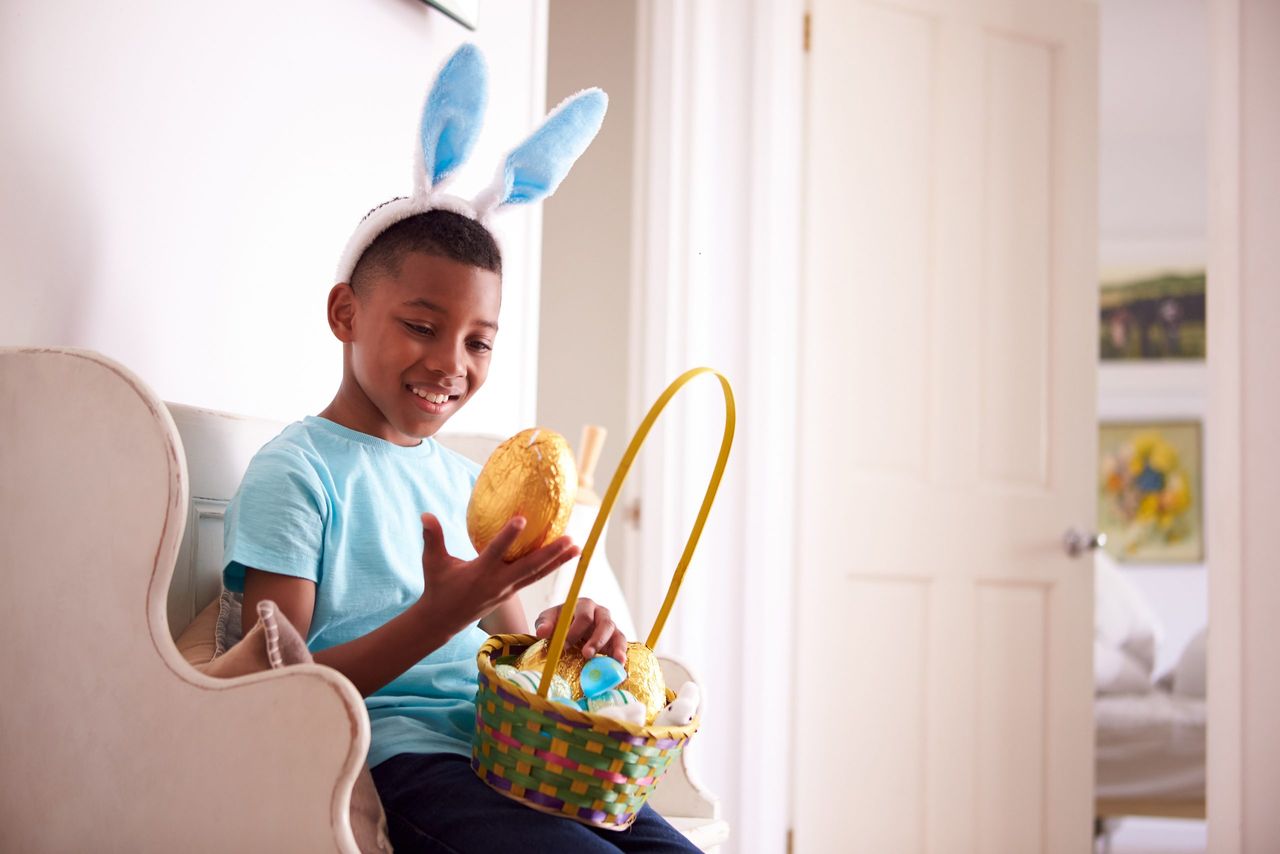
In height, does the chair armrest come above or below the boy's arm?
below

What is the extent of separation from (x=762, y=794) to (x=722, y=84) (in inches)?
62.3

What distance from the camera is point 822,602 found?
2.66 meters

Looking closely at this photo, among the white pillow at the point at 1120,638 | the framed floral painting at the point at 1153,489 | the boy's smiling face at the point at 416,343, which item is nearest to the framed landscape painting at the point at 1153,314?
the framed floral painting at the point at 1153,489

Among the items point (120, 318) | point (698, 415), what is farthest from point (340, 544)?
point (698, 415)

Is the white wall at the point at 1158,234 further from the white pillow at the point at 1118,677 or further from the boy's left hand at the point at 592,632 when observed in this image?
the boy's left hand at the point at 592,632

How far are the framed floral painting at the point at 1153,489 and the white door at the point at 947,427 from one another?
11.2 ft

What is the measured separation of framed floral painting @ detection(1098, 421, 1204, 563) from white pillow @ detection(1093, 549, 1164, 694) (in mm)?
1461

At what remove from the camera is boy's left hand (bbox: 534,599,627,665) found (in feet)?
3.45

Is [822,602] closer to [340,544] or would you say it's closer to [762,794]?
[762,794]

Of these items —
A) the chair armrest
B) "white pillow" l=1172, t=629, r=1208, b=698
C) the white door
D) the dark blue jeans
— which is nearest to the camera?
the dark blue jeans

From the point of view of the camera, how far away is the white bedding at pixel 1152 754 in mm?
3699

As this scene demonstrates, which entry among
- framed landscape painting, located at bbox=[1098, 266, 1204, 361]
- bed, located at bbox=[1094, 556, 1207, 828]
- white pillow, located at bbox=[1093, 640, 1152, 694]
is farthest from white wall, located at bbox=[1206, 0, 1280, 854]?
framed landscape painting, located at bbox=[1098, 266, 1204, 361]

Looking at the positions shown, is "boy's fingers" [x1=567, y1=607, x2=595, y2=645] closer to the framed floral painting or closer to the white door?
the white door

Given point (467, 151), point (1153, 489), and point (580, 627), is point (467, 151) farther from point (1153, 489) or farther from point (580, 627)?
point (1153, 489)
